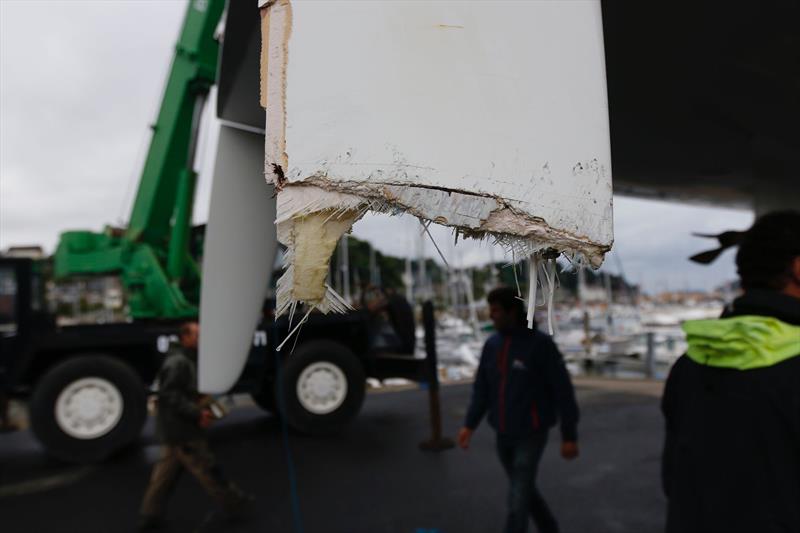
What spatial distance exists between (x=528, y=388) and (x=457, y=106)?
7.21 feet

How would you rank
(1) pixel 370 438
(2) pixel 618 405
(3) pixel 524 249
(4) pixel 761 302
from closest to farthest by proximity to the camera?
1. (3) pixel 524 249
2. (4) pixel 761 302
3. (1) pixel 370 438
4. (2) pixel 618 405

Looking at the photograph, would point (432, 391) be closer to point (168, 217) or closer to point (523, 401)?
point (523, 401)

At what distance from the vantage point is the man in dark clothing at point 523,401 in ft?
9.44

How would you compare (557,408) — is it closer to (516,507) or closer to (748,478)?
(516,507)

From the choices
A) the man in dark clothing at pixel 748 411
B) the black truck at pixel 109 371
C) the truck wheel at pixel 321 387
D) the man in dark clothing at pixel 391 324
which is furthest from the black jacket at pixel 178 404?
the man in dark clothing at pixel 391 324

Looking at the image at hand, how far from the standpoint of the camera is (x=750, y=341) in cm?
129

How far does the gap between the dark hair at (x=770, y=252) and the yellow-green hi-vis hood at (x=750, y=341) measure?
0.71 ft

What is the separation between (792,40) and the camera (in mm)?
2781

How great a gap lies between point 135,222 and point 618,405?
7.12 meters

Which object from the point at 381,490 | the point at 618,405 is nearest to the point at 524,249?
the point at 381,490

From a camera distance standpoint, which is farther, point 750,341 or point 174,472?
point 174,472

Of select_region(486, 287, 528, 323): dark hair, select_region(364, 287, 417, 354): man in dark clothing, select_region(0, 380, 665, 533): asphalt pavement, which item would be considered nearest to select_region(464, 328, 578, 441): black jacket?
select_region(486, 287, 528, 323): dark hair

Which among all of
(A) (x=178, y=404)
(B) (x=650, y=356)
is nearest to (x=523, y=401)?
(A) (x=178, y=404)

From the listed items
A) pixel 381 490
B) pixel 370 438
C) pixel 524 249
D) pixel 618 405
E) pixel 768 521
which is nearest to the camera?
pixel 524 249
